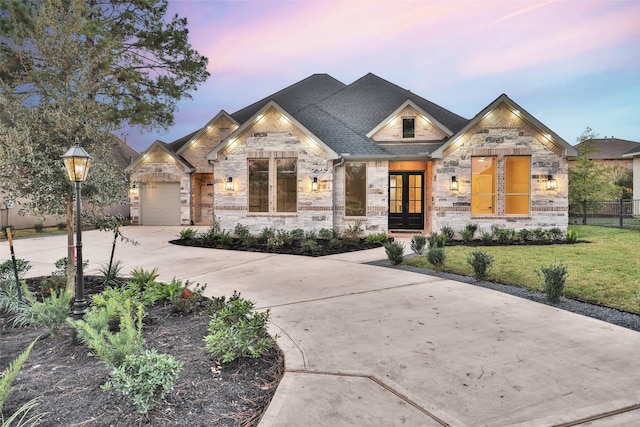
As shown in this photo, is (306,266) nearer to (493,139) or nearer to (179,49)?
(493,139)

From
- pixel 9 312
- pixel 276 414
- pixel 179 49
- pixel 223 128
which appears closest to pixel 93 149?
pixel 9 312

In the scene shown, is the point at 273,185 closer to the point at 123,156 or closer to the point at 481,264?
the point at 481,264

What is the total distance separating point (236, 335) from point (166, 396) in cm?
72

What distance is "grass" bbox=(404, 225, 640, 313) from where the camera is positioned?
18.1 ft

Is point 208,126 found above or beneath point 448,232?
above

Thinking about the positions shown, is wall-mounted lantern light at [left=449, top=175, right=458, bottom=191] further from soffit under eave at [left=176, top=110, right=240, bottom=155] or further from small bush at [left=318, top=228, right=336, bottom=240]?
soffit under eave at [left=176, top=110, right=240, bottom=155]

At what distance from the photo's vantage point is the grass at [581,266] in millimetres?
5531

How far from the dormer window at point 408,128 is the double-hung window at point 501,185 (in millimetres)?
2890

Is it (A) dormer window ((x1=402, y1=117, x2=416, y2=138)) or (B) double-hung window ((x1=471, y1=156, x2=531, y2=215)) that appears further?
(A) dormer window ((x1=402, y1=117, x2=416, y2=138))

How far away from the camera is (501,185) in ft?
41.0

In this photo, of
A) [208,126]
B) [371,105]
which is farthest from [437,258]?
[208,126]

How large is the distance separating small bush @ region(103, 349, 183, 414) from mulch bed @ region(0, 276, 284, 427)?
0.35 feet

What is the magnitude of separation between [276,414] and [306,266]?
561 centimetres

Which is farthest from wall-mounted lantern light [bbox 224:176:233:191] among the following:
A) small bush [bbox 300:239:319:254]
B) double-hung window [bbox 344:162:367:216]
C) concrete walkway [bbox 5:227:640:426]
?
concrete walkway [bbox 5:227:640:426]
